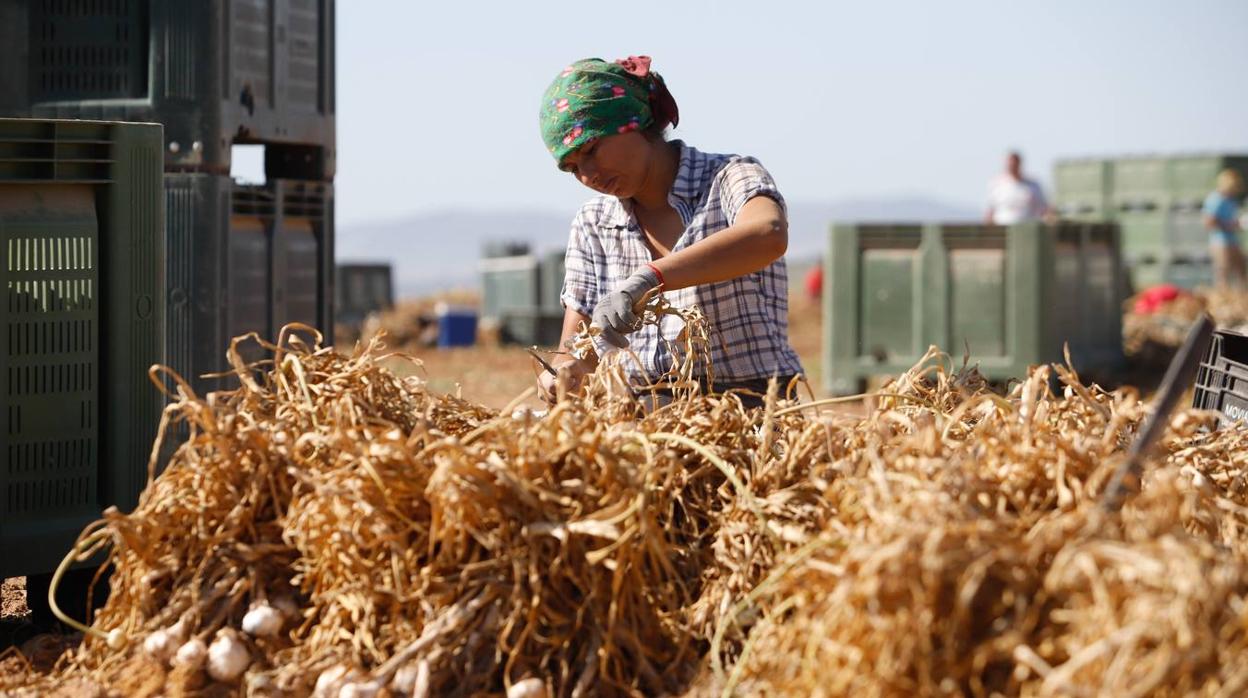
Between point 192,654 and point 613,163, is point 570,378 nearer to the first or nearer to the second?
point 613,163

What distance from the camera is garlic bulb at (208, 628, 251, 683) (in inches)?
110

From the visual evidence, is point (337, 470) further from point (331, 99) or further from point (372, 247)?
point (372, 247)

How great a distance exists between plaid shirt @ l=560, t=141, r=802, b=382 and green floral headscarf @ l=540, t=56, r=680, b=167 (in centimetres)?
25

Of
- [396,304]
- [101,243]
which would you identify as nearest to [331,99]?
[101,243]

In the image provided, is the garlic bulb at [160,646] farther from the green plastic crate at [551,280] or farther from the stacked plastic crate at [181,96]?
the green plastic crate at [551,280]

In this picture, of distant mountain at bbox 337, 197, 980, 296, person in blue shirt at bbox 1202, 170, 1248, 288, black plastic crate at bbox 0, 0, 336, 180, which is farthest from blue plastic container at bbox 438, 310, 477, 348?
distant mountain at bbox 337, 197, 980, 296

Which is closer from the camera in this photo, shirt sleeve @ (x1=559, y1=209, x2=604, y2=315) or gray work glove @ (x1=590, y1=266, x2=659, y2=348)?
gray work glove @ (x1=590, y1=266, x2=659, y2=348)

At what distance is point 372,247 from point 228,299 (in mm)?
145838

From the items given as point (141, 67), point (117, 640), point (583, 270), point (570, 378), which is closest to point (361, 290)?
point (141, 67)

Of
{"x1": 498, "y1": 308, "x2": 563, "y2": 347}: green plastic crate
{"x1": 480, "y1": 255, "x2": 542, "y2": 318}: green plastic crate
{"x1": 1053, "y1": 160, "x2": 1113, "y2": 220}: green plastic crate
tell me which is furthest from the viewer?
{"x1": 1053, "y1": 160, "x2": 1113, "y2": 220}: green plastic crate

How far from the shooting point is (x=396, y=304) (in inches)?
807

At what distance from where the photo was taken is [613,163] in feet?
13.3

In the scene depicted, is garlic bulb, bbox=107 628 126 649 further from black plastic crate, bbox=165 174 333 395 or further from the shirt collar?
black plastic crate, bbox=165 174 333 395

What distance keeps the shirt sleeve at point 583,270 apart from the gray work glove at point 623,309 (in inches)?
26.2
